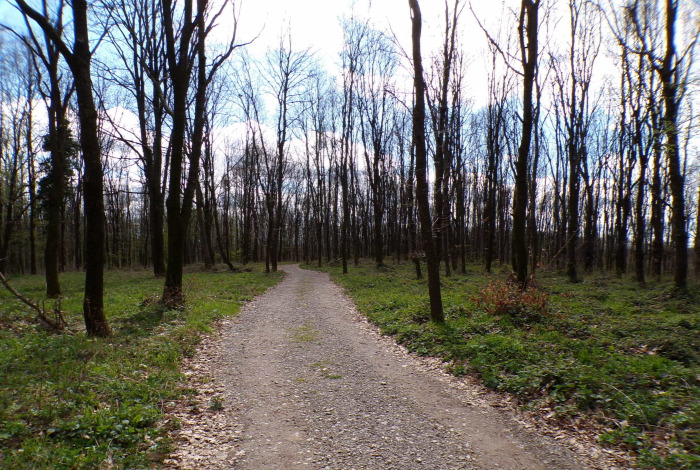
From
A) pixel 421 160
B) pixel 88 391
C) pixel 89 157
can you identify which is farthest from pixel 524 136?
pixel 88 391

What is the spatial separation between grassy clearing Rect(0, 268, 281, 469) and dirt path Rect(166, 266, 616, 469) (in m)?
0.42

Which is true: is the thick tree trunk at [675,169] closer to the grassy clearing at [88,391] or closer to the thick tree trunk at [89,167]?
the grassy clearing at [88,391]

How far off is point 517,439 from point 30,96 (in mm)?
31865

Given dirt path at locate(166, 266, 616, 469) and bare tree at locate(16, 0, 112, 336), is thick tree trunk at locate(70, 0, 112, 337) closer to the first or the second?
bare tree at locate(16, 0, 112, 336)

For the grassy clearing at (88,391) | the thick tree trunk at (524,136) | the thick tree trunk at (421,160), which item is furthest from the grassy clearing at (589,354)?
the grassy clearing at (88,391)

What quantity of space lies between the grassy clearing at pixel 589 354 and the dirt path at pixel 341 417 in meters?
0.61

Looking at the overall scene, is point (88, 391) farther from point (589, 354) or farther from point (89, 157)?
point (589, 354)

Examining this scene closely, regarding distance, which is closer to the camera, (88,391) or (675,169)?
(88,391)

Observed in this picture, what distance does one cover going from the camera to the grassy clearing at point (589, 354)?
371 centimetres

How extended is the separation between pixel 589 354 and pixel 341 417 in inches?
152

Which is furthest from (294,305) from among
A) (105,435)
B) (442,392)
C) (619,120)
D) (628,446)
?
(619,120)

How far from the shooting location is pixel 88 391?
4.51m

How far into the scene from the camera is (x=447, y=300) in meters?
11.0

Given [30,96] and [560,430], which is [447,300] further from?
[30,96]
